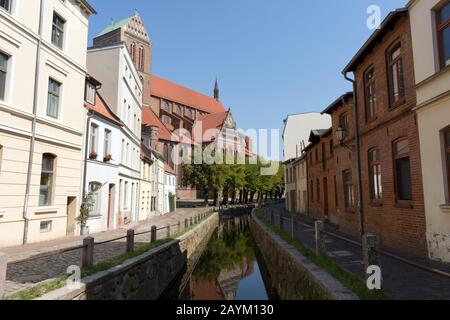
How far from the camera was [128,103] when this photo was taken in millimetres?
22812

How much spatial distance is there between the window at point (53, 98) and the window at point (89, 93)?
2.29 meters

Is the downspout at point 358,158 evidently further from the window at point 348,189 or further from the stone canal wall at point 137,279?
the stone canal wall at point 137,279

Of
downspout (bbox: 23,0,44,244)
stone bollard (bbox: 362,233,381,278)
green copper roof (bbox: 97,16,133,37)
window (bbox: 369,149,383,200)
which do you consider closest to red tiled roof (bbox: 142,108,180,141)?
green copper roof (bbox: 97,16,133,37)

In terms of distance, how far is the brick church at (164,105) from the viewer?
5662 cm

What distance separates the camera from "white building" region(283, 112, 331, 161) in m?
43.3

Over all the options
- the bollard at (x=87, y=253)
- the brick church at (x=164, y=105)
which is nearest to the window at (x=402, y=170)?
the bollard at (x=87, y=253)

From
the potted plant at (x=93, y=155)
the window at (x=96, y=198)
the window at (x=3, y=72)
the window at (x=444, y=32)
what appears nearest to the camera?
the window at (x=444, y=32)

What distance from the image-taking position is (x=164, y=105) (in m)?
75.6

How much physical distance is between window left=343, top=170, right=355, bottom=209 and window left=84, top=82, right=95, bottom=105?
42.8 feet

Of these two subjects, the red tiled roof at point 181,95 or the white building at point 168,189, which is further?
the red tiled roof at point 181,95

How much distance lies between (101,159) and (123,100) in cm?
524

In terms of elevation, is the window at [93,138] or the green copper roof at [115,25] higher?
the green copper roof at [115,25]

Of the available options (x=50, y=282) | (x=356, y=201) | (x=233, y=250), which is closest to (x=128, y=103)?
(x=233, y=250)

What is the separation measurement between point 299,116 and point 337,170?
2873 centimetres
